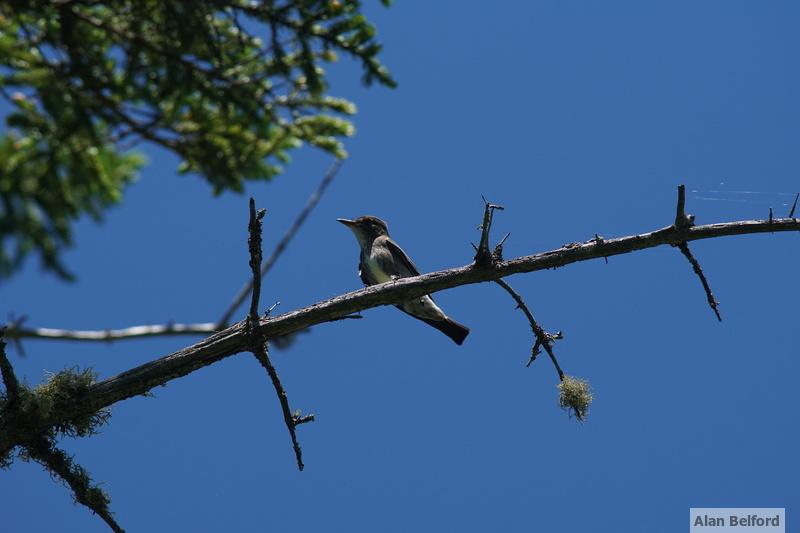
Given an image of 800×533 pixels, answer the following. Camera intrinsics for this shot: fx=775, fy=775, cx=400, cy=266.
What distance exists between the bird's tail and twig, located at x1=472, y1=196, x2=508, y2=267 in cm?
247

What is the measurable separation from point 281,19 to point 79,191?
1.39m

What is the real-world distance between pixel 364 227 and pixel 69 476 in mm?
4604

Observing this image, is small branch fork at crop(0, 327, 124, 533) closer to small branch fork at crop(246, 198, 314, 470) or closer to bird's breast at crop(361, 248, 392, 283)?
small branch fork at crop(246, 198, 314, 470)

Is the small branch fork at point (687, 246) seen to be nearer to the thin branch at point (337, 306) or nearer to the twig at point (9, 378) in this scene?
the thin branch at point (337, 306)

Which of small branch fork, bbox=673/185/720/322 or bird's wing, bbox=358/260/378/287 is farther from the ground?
bird's wing, bbox=358/260/378/287

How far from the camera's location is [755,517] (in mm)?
9406

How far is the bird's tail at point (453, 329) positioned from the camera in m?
7.73

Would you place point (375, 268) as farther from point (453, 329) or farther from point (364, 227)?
point (453, 329)

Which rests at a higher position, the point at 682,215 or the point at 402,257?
the point at 402,257

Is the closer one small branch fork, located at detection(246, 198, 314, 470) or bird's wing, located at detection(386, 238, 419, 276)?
small branch fork, located at detection(246, 198, 314, 470)

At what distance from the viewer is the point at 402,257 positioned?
866cm

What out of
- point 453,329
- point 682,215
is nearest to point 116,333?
point 682,215

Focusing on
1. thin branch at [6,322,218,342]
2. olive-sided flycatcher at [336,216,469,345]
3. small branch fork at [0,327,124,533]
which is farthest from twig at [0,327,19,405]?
olive-sided flycatcher at [336,216,469,345]

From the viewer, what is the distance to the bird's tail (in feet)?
25.4
